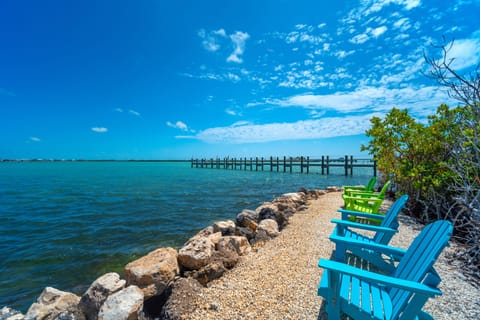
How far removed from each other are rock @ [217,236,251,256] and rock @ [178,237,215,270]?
0.98ft

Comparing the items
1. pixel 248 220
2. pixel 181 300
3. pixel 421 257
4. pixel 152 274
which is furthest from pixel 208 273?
pixel 248 220

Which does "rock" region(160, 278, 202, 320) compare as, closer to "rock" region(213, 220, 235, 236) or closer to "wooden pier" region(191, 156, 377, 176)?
"rock" region(213, 220, 235, 236)

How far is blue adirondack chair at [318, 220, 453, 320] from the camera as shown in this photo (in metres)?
1.49

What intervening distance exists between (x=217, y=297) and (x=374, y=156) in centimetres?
774

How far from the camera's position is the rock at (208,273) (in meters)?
3.11

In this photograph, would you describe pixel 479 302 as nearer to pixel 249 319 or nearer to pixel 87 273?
pixel 249 319

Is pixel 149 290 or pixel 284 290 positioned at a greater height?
pixel 284 290

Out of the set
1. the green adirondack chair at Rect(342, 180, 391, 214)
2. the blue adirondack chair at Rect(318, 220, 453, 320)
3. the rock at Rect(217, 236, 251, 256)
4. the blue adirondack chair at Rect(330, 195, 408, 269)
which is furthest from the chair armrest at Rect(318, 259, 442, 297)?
the green adirondack chair at Rect(342, 180, 391, 214)

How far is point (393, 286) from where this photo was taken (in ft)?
4.86

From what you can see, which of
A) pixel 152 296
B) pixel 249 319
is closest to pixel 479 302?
pixel 249 319

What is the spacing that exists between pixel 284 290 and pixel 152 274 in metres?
1.70

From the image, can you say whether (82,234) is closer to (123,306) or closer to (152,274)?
(152,274)

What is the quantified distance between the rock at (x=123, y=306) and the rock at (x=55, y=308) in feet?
1.90

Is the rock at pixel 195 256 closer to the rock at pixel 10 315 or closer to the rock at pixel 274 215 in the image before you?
the rock at pixel 10 315
